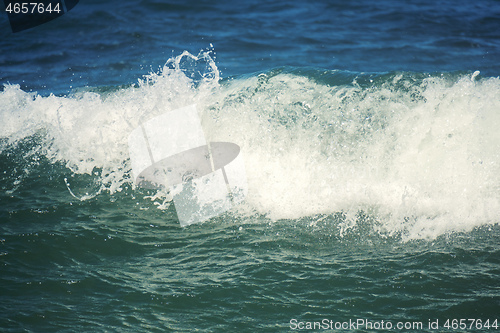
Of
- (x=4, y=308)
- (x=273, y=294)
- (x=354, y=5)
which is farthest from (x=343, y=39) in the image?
(x=4, y=308)

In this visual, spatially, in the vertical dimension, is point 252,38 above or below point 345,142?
above

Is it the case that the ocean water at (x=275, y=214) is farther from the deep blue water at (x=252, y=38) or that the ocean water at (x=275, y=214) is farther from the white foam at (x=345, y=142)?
the deep blue water at (x=252, y=38)

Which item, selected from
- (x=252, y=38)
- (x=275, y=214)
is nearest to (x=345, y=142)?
(x=275, y=214)

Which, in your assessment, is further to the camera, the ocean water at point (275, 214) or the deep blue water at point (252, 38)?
the deep blue water at point (252, 38)

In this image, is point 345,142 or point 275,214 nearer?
point 275,214

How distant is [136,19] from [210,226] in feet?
31.7

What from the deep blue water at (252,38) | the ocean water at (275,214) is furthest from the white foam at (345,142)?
the deep blue water at (252,38)

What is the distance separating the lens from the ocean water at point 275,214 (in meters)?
3.64

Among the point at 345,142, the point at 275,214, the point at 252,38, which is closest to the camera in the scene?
the point at 275,214

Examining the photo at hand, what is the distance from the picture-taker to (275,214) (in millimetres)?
5043

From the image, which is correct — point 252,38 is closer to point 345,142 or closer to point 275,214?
point 345,142

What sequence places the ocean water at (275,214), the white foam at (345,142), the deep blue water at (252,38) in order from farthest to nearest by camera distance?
the deep blue water at (252,38), the white foam at (345,142), the ocean water at (275,214)

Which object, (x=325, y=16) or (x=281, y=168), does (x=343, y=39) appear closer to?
(x=325, y=16)

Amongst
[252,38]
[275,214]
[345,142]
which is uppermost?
[252,38]
